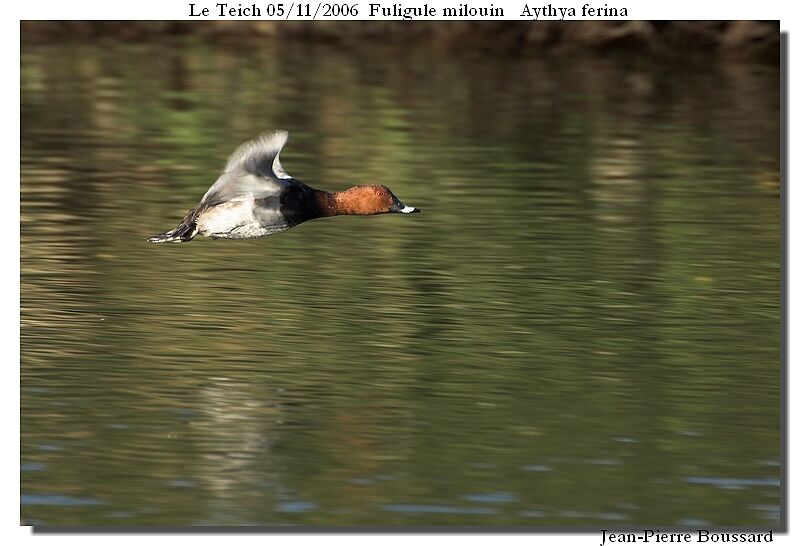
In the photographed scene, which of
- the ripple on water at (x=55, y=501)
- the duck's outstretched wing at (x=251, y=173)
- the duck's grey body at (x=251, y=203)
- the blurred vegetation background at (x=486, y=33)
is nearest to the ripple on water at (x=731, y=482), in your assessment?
the duck's grey body at (x=251, y=203)

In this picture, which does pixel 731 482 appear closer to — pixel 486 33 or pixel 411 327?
pixel 411 327

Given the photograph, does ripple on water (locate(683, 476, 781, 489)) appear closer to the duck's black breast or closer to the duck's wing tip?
the duck's black breast

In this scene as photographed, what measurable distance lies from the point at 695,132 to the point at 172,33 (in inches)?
561

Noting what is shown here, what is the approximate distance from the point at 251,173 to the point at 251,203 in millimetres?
178

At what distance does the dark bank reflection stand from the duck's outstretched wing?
1.60 metres

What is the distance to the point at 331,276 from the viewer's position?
17.5 metres

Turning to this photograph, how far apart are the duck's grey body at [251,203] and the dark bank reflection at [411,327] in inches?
55.3

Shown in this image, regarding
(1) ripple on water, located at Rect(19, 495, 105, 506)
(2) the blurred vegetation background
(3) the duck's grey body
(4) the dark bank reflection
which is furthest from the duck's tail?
(2) the blurred vegetation background

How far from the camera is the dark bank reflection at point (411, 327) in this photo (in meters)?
11.7

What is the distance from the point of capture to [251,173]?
463 inches

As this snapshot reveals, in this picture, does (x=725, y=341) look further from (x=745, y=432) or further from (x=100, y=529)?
(x=100, y=529)

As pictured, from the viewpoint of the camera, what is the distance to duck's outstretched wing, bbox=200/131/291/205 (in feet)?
38.5

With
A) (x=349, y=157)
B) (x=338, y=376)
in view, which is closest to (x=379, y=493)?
(x=338, y=376)

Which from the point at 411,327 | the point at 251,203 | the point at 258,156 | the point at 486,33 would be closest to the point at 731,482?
the point at 251,203
